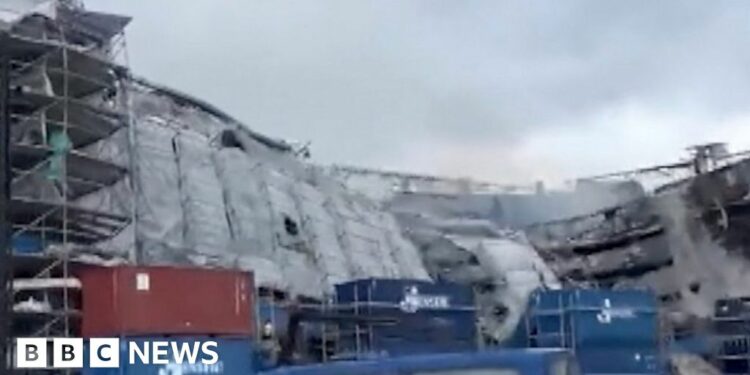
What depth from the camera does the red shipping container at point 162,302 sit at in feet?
83.6

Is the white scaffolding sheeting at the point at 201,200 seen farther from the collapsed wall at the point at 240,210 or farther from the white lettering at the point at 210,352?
the white lettering at the point at 210,352

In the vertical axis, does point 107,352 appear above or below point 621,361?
above

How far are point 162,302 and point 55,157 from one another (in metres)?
3.98

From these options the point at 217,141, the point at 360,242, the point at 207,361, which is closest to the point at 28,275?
the point at 207,361

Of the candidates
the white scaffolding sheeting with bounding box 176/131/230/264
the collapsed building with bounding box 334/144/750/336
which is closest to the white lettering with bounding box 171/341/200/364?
the white scaffolding sheeting with bounding box 176/131/230/264

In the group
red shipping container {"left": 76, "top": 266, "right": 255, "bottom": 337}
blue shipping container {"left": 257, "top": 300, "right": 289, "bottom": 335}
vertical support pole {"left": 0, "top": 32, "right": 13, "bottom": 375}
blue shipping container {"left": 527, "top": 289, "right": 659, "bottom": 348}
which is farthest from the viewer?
blue shipping container {"left": 527, "top": 289, "right": 659, "bottom": 348}

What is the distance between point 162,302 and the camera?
25922 mm

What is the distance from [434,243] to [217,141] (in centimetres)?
1093

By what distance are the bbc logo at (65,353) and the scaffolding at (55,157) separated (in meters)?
0.91

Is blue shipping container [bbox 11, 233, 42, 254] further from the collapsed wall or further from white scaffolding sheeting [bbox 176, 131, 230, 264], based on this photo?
white scaffolding sheeting [bbox 176, 131, 230, 264]

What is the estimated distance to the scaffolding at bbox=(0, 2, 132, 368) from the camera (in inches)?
1021

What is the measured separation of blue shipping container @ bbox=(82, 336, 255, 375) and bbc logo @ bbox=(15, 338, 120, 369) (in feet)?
0.49

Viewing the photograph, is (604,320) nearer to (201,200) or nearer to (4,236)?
(201,200)

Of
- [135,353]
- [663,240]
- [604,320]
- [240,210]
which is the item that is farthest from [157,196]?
[663,240]
